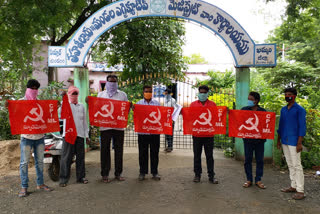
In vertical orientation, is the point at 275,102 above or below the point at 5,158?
above

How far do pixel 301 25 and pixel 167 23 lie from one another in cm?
667

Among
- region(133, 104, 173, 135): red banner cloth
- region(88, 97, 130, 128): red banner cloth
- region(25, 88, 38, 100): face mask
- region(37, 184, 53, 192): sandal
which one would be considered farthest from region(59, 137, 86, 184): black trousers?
region(133, 104, 173, 135): red banner cloth

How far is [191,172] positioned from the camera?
6.02 metres

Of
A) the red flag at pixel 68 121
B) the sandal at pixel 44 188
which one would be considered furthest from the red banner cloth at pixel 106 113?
the sandal at pixel 44 188

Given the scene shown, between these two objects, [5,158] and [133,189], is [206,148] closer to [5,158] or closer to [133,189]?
[133,189]

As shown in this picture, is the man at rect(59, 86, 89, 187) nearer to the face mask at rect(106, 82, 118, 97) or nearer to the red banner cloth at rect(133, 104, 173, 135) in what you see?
the face mask at rect(106, 82, 118, 97)

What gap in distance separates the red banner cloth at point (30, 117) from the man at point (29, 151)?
0.10m

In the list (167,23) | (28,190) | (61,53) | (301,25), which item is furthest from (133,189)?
(167,23)

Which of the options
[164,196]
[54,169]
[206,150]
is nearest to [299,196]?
[206,150]

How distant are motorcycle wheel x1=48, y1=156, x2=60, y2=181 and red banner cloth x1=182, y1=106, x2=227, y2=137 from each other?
9.16 ft

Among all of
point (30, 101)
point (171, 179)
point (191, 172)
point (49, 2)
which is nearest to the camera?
point (30, 101)

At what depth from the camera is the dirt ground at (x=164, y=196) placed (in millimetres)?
4125

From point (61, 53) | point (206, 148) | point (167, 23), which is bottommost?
point (206, 148)

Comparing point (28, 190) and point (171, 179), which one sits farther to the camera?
point (171, 179)
